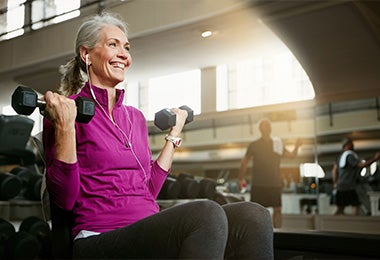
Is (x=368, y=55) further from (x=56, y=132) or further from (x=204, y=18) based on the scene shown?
(x=56, y=132)

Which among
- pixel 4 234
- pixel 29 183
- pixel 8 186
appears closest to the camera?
pixel 4 234

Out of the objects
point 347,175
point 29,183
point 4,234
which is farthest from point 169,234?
point 347,175

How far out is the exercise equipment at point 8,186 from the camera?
252cm

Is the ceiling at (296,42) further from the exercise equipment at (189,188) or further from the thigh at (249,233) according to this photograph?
the thigh at (249,233)

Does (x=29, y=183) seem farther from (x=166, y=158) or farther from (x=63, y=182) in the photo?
(x=63, y=182)

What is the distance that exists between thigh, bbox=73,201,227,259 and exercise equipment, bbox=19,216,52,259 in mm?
1592

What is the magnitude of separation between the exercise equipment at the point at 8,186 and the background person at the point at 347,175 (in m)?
2.69

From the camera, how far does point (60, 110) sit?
86cm

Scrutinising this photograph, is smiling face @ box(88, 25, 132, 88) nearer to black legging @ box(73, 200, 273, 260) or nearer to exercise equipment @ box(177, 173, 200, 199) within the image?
black legging @ box(73, 200, 273, 260)

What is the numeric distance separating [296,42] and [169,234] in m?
3.03

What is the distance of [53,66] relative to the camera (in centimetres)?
157

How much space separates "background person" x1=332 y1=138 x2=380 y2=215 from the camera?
3.99 metres

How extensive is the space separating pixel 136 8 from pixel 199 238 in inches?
95.9

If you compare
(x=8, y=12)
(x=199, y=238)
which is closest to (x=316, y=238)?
(x=199, y=238)
